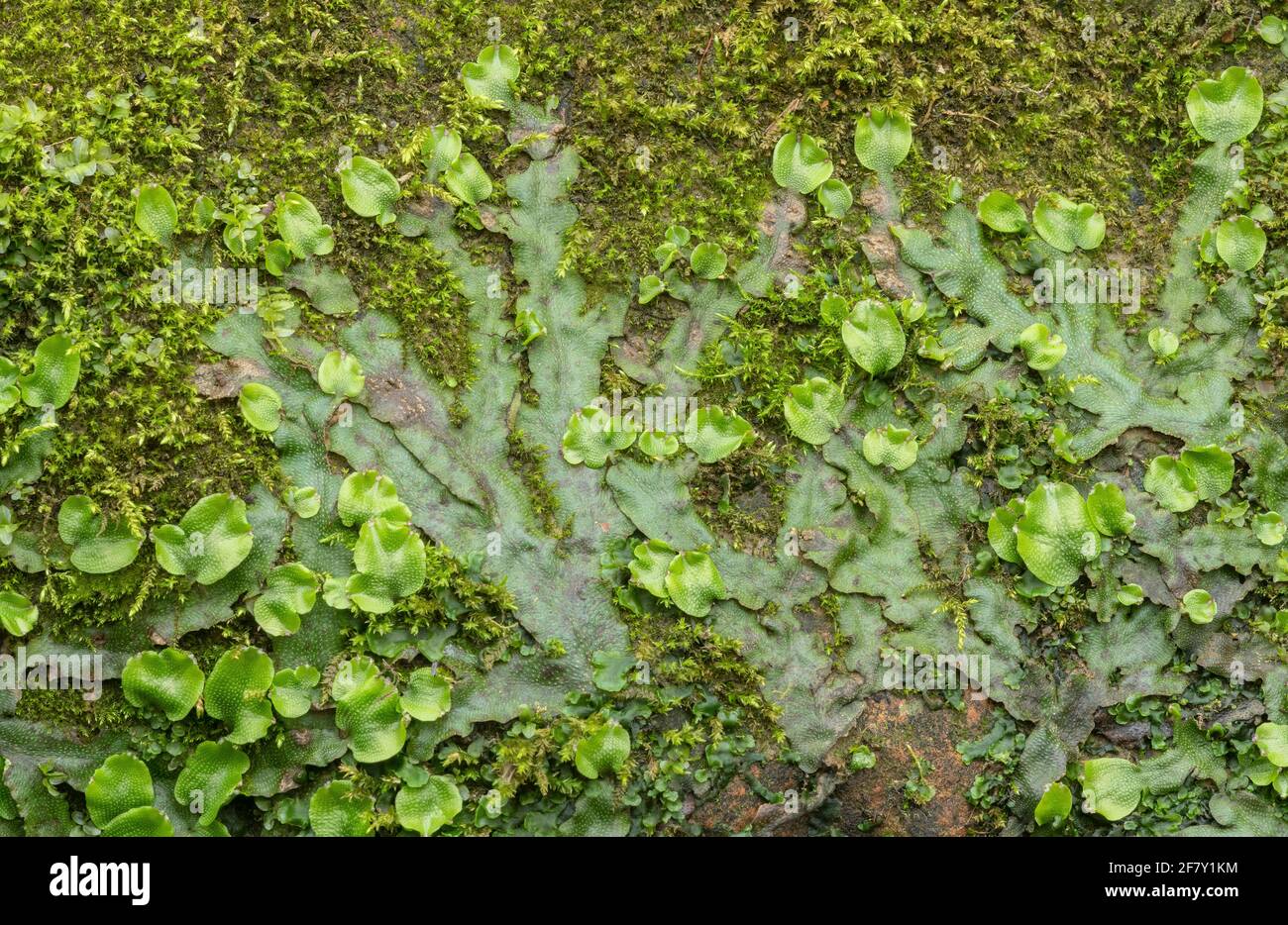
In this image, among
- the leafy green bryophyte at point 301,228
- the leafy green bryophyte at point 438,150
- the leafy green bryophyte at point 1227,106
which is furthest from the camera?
the leafy green bryophyte at point 1227,106

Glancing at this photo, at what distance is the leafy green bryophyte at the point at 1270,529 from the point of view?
3641 millimetres

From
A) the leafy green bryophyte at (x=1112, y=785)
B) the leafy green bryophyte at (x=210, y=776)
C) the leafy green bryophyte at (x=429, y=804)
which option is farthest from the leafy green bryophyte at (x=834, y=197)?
the leafy green bryophyte at (x=210, y=776)

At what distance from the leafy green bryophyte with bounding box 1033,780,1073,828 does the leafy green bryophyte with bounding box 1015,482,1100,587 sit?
0.70 meters

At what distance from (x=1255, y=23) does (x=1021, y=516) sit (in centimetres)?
224

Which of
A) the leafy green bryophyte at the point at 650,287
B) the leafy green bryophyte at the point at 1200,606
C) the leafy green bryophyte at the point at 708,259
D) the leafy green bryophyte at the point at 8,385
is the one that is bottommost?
the leafy green bryophyte at the point at 1200,606

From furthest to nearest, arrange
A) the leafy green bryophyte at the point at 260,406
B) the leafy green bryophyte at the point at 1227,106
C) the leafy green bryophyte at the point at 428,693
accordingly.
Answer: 1. the leafy green bryophyte at the point at 1227,106
2. the leafy green bryophyte at the point at 260,406
3. the leafy green bryophyte at the point at 428,693

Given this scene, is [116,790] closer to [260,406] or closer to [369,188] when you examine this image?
[260,406]

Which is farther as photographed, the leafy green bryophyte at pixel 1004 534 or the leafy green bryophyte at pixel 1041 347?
the leafy green bryophyte at pixel 1041 347

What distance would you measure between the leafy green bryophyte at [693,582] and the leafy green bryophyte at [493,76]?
5.98 feet

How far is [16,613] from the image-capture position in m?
3.26

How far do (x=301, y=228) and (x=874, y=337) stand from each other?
209 cm

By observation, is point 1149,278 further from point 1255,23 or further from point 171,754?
point 171,754

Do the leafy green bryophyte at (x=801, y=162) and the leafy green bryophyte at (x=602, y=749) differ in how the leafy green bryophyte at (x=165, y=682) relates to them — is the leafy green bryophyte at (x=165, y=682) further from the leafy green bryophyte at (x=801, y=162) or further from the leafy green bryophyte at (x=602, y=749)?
the leafy green bryophyte at (x=801, y=162)

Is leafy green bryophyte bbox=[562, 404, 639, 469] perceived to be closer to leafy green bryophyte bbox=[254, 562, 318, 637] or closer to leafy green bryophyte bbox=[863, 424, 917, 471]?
leafy green bryophyte bbox=[863, 424, 917, 471]
